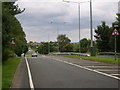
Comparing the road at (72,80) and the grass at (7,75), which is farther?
the grass at (7,75)

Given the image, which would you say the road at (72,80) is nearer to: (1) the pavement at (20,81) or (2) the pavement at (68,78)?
(2) the pavement at (68,78)

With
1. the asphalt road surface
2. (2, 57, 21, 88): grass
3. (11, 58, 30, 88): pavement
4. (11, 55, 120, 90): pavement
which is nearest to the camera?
the asphalt road surface

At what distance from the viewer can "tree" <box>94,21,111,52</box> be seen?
6612 centimetres

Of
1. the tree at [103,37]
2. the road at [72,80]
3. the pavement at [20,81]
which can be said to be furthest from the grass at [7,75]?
the tree at [103,37]

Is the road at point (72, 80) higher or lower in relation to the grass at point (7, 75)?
lower

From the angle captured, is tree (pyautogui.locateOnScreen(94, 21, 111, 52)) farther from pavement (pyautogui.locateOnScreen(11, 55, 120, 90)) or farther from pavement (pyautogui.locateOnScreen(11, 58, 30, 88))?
pavement (pyautogui.locateOnScreen(11, 58, 30, 88))

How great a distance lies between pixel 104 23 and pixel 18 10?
43766mm

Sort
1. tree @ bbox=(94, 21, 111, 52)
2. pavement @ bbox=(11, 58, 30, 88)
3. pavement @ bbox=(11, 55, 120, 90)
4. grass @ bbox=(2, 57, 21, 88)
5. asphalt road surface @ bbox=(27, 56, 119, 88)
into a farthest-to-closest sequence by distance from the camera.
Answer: tree @ bbox=(94, 21, 111, 52) < pavement @ bbox=(11, 58, 30, 88) < grass @ bbox=(2, 57, 21, 88) < pavement @ bbox=(11, 55, 120, 90) < asphalt road surface @ bbox=(27, 56, 119, 88)

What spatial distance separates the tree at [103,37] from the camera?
6612 centimetres

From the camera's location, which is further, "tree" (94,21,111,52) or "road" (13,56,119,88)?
"tree" (94,21,111,52)

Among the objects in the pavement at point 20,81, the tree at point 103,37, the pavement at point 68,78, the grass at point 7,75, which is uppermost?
the tree at point 103,37

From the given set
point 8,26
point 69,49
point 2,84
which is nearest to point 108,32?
point 69,49

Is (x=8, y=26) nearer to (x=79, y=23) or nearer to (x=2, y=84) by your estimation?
(x=2, y=84)

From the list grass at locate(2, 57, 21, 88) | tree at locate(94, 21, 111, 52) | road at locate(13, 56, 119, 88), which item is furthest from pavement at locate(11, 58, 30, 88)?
tree at locate(94, 21, 111, 52)
